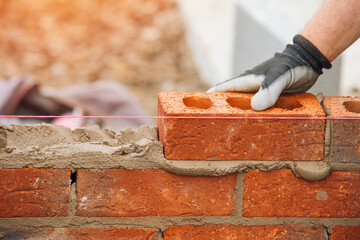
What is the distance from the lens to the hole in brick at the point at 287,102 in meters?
1.45

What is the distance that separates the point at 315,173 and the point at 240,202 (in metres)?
0.23

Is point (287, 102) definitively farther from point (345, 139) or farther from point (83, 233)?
point (83, 233)

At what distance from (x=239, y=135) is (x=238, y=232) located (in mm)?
289

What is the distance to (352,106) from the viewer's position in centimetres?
143

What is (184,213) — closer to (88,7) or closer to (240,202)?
(240,202)

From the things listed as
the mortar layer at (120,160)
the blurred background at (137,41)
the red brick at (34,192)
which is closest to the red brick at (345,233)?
the mortar layer at (120,160)

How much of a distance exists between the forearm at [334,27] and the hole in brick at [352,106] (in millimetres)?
156

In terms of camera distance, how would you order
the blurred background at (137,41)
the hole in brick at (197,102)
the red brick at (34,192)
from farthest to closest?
the blurred background at (137,41) < the hole in brick at (197,102) < the red brick at (34,192)

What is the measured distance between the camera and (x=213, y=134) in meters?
1.29

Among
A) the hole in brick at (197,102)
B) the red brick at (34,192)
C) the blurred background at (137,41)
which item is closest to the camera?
the red brick at (34,192)

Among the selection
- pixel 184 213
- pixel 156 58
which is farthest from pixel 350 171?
pixel 156 58

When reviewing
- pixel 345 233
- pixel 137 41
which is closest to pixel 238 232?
pixel 345 233

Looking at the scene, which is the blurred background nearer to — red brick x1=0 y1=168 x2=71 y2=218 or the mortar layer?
the mortar layer

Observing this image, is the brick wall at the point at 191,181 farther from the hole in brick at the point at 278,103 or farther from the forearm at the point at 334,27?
the forearm at the point at 334,27
